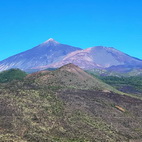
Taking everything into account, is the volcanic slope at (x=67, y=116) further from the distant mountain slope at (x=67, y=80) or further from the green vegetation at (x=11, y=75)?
the green vegetation at (x=11, y=75)

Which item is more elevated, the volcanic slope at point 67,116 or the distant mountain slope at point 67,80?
the distant mountain slope at point 67,80

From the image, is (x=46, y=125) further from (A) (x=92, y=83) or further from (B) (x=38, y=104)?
(A) (x=92, y=83)

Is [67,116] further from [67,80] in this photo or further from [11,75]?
[11,75]

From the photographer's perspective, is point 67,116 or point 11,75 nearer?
point 67,116

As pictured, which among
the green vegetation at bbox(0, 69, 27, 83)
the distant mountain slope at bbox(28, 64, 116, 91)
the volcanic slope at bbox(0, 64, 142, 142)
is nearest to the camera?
the volcanic slope at bbox(0, 64, 142, 142)

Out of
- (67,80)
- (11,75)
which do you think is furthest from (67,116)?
(11,75)

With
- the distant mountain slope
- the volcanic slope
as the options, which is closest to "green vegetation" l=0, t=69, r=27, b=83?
the distant mountain slope

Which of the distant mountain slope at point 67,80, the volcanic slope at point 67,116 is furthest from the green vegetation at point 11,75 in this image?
the volcanic slope at point 67,116

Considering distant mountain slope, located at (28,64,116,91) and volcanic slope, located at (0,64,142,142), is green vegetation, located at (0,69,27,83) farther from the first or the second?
volcanic slope, located at (0,64,142,142)

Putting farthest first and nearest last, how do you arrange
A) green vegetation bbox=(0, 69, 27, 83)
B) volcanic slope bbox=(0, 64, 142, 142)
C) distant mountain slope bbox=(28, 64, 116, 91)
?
green vegetation bbox=(0, 69, 27, 83), distant mountain slope bbox=(28, 64, 116, 91), volcanic slope bbox=(0, 64, 142, 142)
